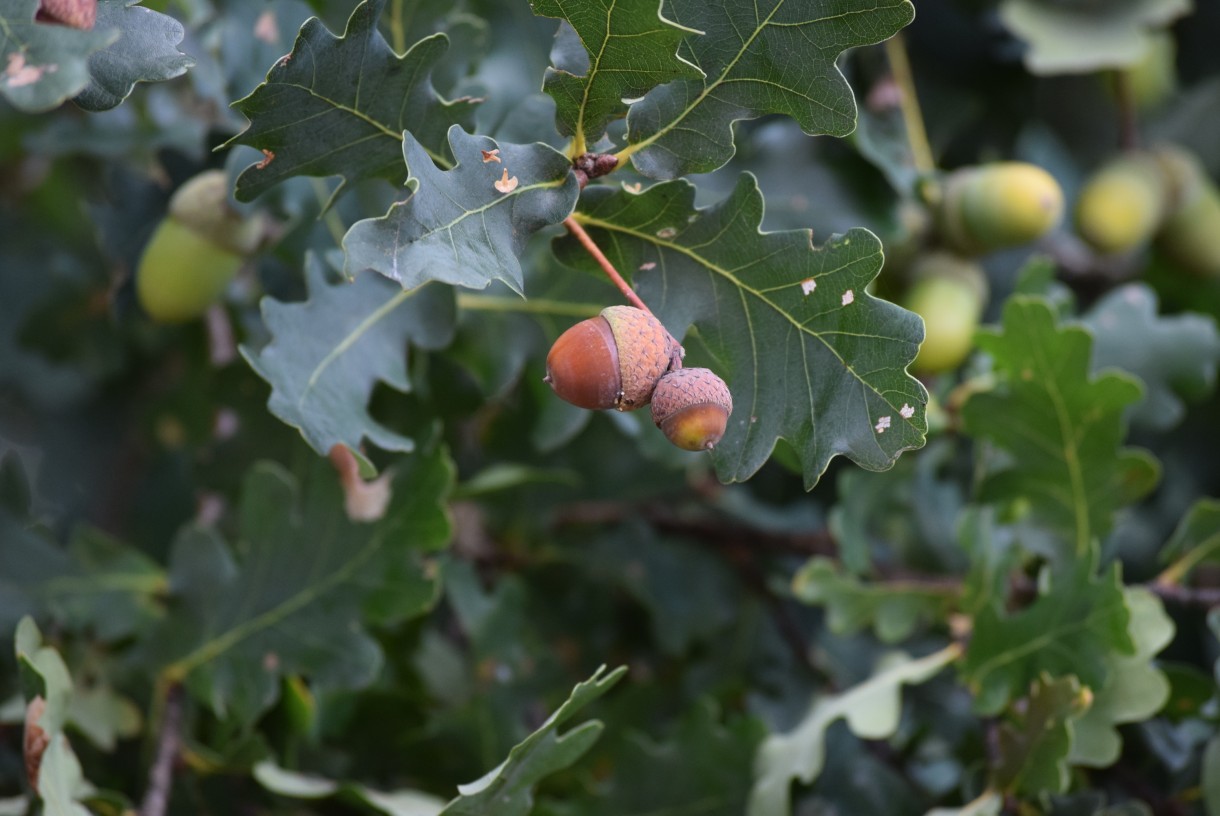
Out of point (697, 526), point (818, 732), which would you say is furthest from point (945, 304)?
point (818, 732)

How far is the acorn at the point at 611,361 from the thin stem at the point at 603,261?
0.12 ft

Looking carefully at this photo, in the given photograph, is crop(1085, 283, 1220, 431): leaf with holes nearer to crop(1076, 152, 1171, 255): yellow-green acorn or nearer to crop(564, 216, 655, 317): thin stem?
crop(1076, 152, 1171, 255): yellow-green acorn

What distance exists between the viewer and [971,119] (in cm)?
156

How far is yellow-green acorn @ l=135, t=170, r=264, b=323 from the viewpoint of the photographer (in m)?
1.03

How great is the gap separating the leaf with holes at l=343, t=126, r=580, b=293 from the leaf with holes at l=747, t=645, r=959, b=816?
533 millimetres

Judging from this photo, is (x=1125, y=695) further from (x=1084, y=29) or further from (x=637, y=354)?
(x=1084, y=29)

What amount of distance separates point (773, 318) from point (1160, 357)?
2.33ft

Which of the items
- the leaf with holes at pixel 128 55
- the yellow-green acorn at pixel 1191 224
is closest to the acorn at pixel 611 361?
the leaf with holes at pixel 128 55

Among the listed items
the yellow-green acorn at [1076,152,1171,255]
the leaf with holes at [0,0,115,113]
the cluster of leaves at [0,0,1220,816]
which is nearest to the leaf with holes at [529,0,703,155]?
the cluster of leaves at [0,0,1220,816]

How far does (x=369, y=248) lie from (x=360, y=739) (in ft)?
2.43

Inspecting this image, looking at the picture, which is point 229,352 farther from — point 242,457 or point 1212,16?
point 1212,16

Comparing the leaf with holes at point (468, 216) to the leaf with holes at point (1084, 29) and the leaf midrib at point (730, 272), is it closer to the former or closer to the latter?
the leaf midrib at point (730, 272)

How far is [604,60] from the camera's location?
0.66 meters

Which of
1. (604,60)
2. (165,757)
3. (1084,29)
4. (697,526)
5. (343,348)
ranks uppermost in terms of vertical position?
(604,60)
